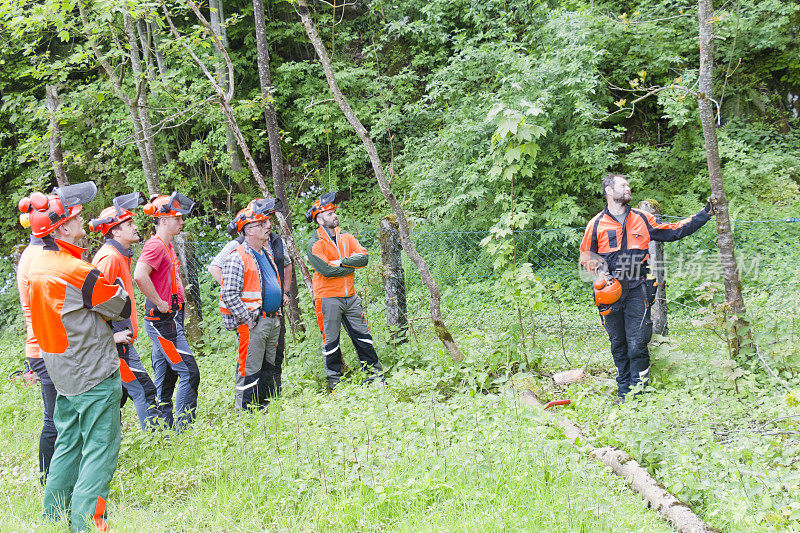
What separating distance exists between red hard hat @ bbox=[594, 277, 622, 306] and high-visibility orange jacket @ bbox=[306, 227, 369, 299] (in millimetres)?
2369

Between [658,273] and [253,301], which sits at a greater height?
[253,301]

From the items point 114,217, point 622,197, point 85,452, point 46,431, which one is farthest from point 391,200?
point 46,431

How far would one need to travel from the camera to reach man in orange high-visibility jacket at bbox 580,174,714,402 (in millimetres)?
4727

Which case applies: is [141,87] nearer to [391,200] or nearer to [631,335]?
[391,200]

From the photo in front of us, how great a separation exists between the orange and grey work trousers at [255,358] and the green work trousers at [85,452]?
1541mm

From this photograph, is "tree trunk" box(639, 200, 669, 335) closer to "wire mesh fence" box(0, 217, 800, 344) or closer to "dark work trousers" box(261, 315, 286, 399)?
"wire mesh fence" box(0, 217, 800, 344)

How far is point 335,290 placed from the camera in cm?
571

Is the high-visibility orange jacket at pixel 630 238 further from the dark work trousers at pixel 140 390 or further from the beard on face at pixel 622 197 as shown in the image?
the dark work trousers at pixel 140 390

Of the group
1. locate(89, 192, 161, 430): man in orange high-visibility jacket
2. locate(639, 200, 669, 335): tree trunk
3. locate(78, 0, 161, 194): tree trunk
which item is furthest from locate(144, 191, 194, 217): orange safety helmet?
locate(639, 200, 669, 335): tree trunk

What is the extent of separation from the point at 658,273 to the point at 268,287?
4268mm

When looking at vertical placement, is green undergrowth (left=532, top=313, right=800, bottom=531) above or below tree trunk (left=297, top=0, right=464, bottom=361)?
below

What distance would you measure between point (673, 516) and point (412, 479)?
4.72 ft

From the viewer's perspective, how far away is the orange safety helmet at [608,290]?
185 inches

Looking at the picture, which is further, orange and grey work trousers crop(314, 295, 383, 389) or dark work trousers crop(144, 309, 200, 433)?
orange and grey work trousers crop(314, 295, 383, 389)
